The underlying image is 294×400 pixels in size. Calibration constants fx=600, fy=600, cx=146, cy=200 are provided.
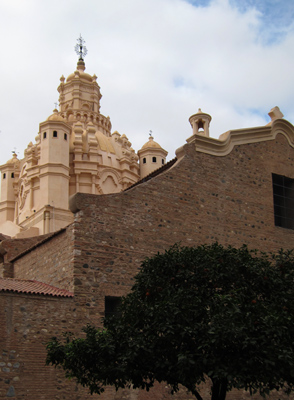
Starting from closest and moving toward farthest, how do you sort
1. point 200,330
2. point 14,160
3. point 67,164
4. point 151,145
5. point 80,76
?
point 200,330 < point 67,164 < point 151,145 < point 14,160 < point 80,76

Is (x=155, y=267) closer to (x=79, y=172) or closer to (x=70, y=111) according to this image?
(x=79, y=172)

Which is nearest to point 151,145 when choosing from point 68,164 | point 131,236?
point 68,164

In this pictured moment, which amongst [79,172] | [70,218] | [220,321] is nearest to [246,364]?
[220,321]

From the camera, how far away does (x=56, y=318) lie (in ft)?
48.1

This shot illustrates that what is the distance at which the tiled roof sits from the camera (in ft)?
47.0

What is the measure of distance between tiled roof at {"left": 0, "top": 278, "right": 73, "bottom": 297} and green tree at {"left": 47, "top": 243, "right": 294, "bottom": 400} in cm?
238

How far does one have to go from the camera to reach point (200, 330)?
10797 millimetres

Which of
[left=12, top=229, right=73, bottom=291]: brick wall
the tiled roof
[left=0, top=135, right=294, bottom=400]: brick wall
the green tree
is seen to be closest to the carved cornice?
[left=0, top=135, right=294, bottom=400]: brick wall

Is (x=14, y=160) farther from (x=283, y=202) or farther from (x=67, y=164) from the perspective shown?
(x=283, y=202)

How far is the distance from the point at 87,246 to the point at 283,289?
5.79 m

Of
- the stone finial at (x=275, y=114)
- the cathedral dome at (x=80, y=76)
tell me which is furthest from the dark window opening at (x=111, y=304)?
the cathedral dome at (x=80, y=76)

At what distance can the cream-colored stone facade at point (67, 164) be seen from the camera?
44188 mm

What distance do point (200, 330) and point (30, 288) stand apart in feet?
18.4

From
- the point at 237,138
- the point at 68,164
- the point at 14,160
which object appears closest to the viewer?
the point at 237,138
